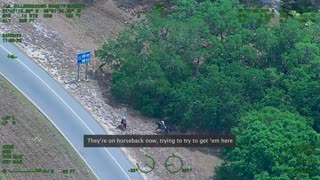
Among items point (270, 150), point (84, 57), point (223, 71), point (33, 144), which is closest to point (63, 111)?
point (33, 144)

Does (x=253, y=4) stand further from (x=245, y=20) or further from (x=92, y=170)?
(x=92, y=170)
